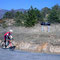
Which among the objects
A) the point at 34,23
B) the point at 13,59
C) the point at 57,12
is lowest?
the point at 13,59

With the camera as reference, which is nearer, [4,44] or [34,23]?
[4,44]

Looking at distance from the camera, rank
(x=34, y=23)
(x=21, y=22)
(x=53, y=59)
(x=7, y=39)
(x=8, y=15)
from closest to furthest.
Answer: (x=53, y=59) → (x=7, y=39) → (x=34, y=23) → (x=21, y=22) → (x=8, y=15)

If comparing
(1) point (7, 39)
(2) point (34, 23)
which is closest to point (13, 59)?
(1) point (7, 39)

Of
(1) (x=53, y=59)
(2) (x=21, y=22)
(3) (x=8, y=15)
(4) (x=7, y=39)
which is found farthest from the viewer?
(3) (x=8, y=15)

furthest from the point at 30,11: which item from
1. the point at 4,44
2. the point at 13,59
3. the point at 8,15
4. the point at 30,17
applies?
the point at 13,59

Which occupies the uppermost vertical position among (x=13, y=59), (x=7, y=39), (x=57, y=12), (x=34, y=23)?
(x=57, y=12)

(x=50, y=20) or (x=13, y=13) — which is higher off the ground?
(x=13, y=13)

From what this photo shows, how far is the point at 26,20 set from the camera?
3188 centimetres

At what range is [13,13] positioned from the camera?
4372 centimetres

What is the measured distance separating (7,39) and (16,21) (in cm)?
2397

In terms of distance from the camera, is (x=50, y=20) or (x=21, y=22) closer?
(x=50, y=20)

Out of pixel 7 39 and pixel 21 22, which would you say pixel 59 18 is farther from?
pixel 7 39

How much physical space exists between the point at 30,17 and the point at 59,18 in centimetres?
604

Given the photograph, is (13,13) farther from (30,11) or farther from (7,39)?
(7,39)
